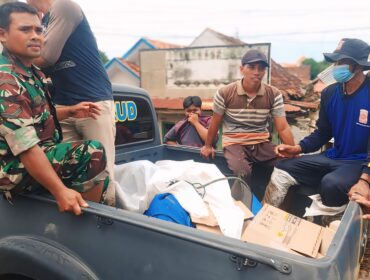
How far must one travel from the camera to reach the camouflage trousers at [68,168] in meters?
1.60

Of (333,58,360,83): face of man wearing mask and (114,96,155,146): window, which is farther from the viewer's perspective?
(114,96,155,146): window

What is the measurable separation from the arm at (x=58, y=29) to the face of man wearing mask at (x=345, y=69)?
5.91 ft

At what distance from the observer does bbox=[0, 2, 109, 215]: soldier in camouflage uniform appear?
151 centimetres

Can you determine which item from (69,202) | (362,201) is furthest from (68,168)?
(362,201)

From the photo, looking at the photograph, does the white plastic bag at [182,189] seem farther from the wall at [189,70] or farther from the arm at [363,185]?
the wall at [189,70]

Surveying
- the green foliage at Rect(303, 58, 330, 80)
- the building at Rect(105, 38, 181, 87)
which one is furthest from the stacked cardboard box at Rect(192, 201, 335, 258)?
the green foliage at Rect(303, 58, 330, 80)

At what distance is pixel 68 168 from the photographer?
67.6 inches

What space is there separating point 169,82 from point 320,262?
11.0 meters

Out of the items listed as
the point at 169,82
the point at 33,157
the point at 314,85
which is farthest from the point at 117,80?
the point at 33,157

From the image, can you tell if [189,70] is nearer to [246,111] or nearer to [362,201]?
[246,111]

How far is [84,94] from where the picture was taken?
2.10m

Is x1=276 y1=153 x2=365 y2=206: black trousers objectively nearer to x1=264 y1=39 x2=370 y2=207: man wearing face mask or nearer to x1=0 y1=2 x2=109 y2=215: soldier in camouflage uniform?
x1=264 y1=39 x2=370 y2=207: man wearing face mask

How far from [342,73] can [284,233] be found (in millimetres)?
1442

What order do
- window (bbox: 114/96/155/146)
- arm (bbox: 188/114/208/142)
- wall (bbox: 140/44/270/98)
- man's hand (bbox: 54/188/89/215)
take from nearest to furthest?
man's hand (bbox: 54/188/89/215) → window (bbox: 114/96/155/146) → arm (bbox: 188/114/208/142) → wall (bbox: 140/44/270/98)
